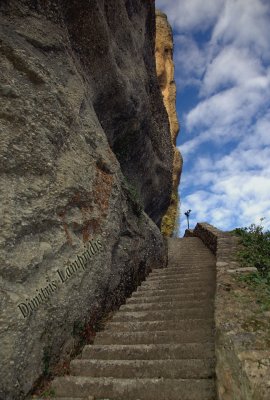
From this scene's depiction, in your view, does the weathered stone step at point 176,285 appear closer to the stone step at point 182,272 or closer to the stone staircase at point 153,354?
the stone staircase at point 153,354

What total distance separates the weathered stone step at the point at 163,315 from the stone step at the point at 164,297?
1.93 feet

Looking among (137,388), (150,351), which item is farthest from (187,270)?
(137,388)

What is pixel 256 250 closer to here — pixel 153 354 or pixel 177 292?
pixel 177 292

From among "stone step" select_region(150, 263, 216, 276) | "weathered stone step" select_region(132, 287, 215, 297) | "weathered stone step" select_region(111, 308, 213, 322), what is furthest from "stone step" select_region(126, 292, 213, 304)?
"stone step" select_region(150, 263, 216, 276)

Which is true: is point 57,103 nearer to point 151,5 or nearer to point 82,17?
point 82,17

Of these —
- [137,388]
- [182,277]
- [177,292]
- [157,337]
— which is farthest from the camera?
[182,277]

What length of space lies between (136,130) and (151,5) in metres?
6.33

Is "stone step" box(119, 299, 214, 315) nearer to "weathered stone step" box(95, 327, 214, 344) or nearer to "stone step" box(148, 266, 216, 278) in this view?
"weathered stone step" box(95, 327, 214, 344)

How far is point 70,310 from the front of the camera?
563cm

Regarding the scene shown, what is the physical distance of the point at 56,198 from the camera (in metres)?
6.00

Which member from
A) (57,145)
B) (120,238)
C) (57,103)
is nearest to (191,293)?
(120,238)

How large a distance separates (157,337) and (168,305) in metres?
1.31

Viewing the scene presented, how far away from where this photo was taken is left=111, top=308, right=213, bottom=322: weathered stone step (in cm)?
624

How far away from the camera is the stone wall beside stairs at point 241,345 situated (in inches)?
124
